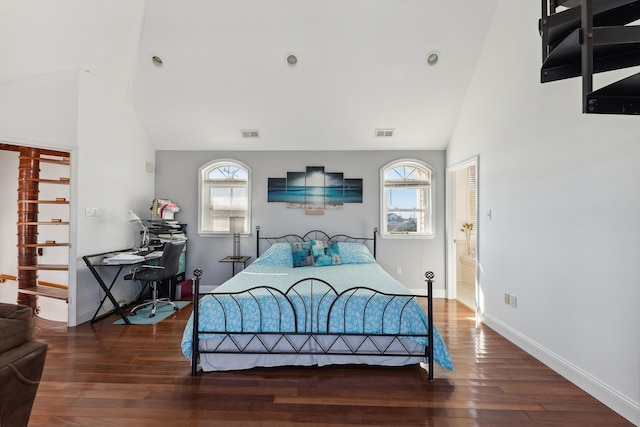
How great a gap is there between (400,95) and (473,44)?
97 cm

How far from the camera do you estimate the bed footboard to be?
2.39 m

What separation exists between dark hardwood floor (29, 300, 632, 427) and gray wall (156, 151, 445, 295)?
1.99m

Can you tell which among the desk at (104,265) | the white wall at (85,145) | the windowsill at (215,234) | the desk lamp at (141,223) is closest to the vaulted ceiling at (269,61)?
the white wall at (85,145)

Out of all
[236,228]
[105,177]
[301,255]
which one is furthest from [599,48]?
[105,177]

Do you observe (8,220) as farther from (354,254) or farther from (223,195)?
(354,254)

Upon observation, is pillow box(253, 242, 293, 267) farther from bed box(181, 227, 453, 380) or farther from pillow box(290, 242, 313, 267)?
bed box(181, 227, 453, 380)

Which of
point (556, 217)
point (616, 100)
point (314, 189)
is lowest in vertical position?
point (556, 217)

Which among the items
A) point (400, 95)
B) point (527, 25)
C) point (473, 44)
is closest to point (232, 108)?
point (400, 95)

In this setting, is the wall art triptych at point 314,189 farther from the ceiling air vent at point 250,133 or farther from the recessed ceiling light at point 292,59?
the recessed ceiling light at point 292,59

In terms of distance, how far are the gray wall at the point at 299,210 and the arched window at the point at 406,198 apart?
0.14m

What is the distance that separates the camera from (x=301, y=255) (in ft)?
13.0

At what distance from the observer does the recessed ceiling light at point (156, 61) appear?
3.61 metres

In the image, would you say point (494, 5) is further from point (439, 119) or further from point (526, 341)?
point (526, 341)

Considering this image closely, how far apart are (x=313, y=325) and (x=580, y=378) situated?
2053 millimetres
